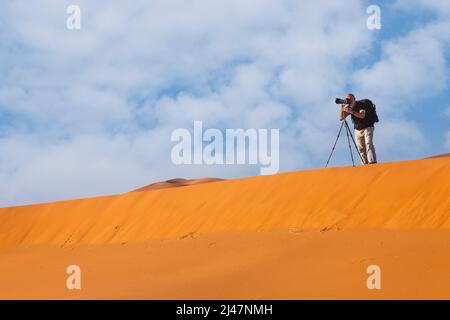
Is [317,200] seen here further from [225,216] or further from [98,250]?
[98,250]

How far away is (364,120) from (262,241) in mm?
3934

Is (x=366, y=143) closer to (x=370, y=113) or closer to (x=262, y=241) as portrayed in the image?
(x=370, y=113)

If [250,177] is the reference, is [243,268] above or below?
below

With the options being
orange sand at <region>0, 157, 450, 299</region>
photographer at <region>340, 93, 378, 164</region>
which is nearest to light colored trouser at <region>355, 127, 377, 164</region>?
photographer at <region>340, 93, 378, 164</region>

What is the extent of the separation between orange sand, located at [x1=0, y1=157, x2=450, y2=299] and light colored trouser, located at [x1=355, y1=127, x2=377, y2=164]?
1024mm

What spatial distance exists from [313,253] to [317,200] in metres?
2.60

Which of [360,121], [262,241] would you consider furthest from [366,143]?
[262,241]

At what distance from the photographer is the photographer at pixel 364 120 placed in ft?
38.3

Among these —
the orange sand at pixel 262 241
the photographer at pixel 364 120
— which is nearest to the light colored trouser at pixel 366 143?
the photographer at pixel 364 120

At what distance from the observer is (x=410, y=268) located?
21.3ft

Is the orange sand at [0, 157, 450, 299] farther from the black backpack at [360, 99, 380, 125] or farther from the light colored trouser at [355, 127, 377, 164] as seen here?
the black backpack at [360, 99, 380, 125]

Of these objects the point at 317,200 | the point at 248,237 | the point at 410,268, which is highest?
the point at 317,200

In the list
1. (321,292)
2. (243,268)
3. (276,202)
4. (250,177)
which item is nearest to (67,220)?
(250,177)

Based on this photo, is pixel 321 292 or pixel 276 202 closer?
pixel 321 292
